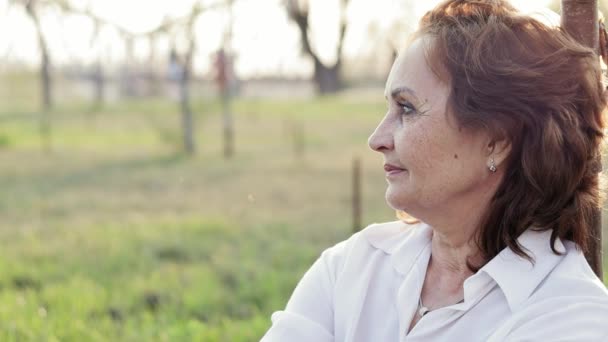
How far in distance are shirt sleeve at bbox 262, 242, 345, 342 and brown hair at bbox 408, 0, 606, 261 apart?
0.39 metres

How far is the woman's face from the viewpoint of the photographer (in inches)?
73.0

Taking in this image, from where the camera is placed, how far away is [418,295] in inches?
74.6

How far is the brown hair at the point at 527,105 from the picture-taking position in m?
1.75

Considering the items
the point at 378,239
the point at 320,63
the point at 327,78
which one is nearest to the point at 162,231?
the point at 378,239

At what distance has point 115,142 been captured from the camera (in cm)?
1783

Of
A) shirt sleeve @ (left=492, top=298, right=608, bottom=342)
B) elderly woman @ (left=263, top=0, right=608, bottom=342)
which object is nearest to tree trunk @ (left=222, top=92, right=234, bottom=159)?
elderly woman @ (left=263, top=0, right=608, bottom=342)

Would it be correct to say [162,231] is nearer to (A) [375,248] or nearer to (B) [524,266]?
(A) [375,248]

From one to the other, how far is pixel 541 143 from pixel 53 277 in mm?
3975

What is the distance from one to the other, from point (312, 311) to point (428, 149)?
1.54 ft

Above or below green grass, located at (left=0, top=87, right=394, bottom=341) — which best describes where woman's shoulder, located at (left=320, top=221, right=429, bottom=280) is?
above

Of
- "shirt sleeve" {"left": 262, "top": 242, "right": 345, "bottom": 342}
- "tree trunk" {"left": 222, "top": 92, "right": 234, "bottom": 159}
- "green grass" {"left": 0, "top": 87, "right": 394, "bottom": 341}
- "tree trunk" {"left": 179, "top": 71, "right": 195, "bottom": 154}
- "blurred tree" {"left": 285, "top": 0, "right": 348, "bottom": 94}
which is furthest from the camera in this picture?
"blurred tree" {"left": 285, "top": 0, "right": 348, "bottom": 94}

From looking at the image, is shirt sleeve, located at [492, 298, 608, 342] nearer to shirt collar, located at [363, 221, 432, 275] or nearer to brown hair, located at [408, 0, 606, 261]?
brown hair, located at [408, 0, 606, 261]

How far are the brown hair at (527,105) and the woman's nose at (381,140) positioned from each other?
17cm

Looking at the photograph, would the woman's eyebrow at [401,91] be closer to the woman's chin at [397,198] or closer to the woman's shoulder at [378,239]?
the woman's chin at [397,198]
